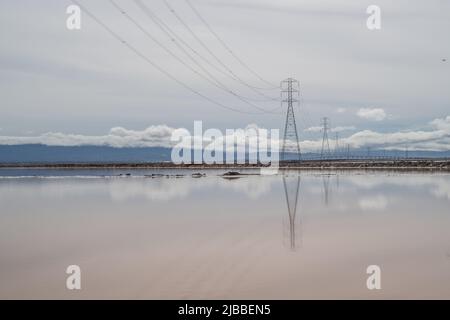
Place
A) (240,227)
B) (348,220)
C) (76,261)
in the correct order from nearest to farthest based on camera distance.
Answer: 1. (76,261)
2. (240,227)
3. (348,220)

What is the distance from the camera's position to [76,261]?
16.1 m

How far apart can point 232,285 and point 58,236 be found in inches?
428

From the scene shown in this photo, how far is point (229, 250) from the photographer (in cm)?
1736

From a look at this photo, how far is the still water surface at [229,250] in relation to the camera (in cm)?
1260

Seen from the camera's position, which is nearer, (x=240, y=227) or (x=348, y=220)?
(x=240, y=227)

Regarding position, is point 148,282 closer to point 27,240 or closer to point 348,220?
point 27,240

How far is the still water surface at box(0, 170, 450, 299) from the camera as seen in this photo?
12.6 meters
